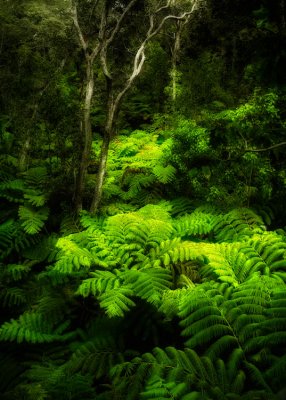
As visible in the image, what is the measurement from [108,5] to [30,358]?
6566mm

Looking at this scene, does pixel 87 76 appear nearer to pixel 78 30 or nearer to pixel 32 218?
pixel 78 30

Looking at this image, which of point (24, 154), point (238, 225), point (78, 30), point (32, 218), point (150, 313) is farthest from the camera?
point (24, 154)

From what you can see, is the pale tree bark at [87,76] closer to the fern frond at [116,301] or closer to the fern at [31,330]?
the fern at [31,330]

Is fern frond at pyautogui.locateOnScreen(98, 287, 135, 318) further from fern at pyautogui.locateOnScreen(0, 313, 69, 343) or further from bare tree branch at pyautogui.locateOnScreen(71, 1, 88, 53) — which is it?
bare tree branch at pyautogui.locateOnScreen(71, 1, 88, 53)

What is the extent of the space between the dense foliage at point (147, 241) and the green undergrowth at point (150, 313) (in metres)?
0.02

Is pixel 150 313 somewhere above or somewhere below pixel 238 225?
below

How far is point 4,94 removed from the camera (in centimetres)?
1048

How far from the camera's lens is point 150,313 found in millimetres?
4211

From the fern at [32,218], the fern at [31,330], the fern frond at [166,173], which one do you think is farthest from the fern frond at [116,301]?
the fern frond at [166,173]

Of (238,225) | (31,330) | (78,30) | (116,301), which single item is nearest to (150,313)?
(116,301)

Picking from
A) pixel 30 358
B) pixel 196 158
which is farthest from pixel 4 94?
pixel 30 358

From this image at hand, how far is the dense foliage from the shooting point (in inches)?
116

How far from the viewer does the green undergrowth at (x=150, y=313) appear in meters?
2.87

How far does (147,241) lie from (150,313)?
3.94ft
